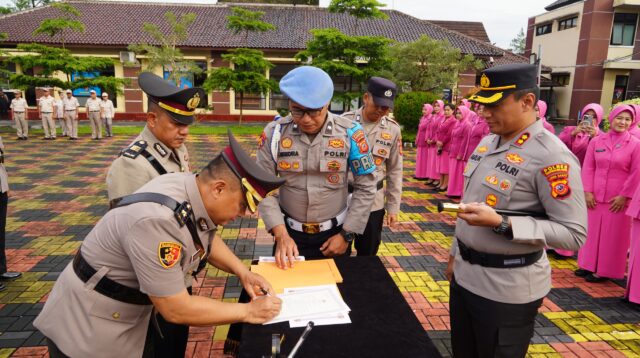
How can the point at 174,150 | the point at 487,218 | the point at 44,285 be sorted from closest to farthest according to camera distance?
the point at 487,218, the point at 174,150, the point at 44,285

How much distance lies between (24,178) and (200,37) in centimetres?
1610

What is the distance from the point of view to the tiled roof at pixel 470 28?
113 feet

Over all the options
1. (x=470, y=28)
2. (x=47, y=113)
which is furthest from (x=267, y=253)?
(x=470, y=28)

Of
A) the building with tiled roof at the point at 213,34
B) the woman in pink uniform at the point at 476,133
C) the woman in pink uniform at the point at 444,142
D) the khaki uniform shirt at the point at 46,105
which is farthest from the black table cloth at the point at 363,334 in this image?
the building with tiled roof at the point at 213,34

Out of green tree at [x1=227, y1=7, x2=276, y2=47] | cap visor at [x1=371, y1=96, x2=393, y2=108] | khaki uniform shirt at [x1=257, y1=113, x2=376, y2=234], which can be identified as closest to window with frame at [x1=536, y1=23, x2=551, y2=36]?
green tree at [x1=227, y1=7, x2=276, y2=47]

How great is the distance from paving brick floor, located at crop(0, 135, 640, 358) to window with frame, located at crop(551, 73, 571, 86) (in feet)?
84.7

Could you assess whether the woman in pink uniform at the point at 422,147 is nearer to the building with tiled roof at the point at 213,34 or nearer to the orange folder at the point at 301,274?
the orange folder at the point at 301,274

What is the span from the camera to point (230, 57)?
1841 cm

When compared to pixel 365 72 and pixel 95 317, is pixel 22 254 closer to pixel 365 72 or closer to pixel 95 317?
pixel 95 317

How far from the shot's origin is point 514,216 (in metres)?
1.90

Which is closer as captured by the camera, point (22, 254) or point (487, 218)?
point (487, 218)

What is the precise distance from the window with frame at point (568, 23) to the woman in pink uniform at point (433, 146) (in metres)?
24.9

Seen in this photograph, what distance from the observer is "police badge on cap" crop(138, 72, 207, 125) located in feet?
7.70

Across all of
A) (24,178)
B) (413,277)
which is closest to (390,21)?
(24,178)
